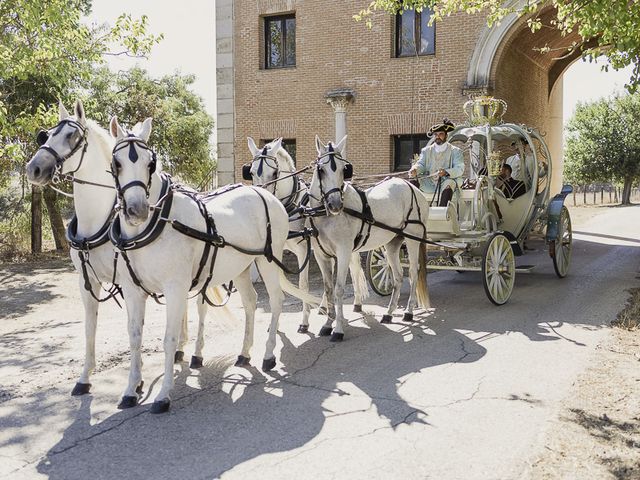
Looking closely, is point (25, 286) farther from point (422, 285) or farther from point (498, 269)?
point (498, 269)

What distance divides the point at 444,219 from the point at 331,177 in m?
2.68

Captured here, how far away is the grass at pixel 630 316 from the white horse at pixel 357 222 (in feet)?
8.46

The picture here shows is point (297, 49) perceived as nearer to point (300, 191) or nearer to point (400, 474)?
point (300, 191)

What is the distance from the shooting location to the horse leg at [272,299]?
653 cm

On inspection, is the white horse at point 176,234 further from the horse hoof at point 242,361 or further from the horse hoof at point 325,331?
the horse hoof at point 325,331

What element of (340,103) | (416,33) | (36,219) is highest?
(416,33)

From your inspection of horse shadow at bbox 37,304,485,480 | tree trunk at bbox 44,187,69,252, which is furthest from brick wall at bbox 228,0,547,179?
horse shadow at bbox 37,304,485,480

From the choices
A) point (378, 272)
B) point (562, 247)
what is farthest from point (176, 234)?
point (562, 247)

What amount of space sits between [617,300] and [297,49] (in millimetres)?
10730

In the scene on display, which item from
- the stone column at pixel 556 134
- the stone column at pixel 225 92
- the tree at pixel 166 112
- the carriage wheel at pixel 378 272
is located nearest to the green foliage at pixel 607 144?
the stone column at pixel 556 134

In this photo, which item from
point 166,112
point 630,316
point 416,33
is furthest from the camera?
point 166,112

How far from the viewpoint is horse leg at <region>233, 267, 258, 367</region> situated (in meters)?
6.73

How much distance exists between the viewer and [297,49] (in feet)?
56.0

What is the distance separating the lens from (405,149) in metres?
16.5
